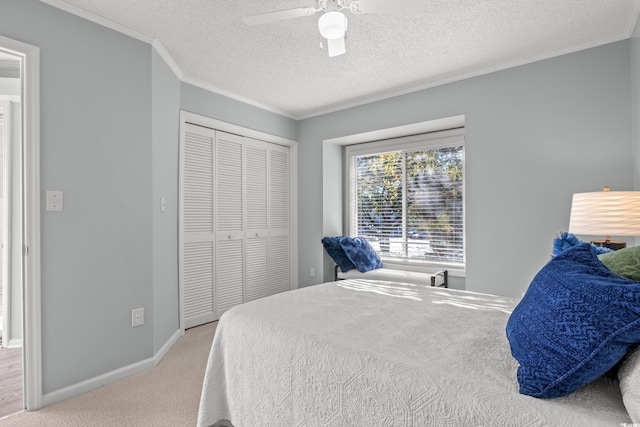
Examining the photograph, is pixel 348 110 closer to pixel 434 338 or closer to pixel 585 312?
pixel 434 338

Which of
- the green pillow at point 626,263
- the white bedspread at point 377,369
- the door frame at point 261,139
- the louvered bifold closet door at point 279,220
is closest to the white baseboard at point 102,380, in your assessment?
the door frame at point 261,139

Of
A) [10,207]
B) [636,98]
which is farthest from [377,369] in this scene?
[10,207]

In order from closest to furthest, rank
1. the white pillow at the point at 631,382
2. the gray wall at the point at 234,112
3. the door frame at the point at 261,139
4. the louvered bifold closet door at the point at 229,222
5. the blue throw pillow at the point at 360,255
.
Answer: the white pillow at the point at 631,382 < the door frame at the point at 261,139 < the gray wall at the point at 234,112 < the louvered bifold closet door at the point at 229,222 < the blue throw pillow at the point at 360,255

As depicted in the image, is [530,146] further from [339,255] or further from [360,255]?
[339,255]

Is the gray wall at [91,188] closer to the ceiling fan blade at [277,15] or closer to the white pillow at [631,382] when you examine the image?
the ceiling fan blade at [277,15]

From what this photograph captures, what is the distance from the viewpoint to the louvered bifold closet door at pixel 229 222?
3705 millimetres

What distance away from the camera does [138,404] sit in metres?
2.05

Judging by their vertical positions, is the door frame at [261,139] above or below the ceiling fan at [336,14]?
below

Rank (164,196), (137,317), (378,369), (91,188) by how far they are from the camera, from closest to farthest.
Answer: (378,369) < (91,188) < (137,317) < (164,196)

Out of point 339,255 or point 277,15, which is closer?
point 277,15

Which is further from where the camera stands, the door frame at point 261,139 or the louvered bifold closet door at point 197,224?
the louvered bifold closet door at point 197,224

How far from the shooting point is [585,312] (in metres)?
0.88

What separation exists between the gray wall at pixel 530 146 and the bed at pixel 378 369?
129 centimetres

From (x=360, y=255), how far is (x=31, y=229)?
302 cm
